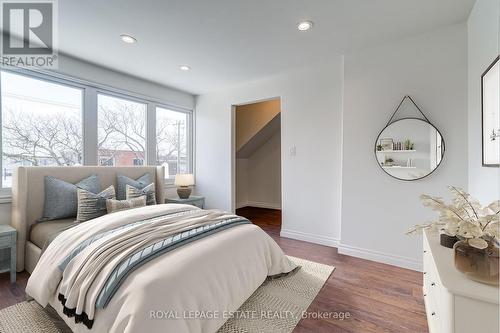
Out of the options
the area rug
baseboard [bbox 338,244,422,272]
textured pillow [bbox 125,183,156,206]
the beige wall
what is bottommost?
the area rug

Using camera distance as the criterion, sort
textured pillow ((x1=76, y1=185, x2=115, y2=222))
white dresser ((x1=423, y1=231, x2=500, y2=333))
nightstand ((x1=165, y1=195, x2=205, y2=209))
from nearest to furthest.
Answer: white dresser ((x1=423, y1=231, x2=500, y2=333))
textured pillow ((x1=76, y1=185, x2=115, y2=222))
nightstand ((x1=165, y1=195, x2=205, y2=209))

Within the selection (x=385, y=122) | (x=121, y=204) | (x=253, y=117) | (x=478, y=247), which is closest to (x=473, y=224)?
(x=478, y=247)

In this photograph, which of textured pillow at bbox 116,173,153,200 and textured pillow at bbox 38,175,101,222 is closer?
textured pillow at bbox 38,175,101,222

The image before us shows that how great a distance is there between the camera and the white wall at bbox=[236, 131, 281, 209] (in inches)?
224

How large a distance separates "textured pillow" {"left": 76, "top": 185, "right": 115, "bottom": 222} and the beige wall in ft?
10.3

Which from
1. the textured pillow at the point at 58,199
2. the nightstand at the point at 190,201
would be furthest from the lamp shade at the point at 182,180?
the textured pillow at the point at 58,199

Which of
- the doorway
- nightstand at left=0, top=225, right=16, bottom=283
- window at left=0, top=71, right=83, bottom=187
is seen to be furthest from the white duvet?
the doorway

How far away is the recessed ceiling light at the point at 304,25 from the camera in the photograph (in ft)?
7.26

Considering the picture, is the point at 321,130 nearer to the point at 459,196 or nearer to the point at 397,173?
the point at 397,173

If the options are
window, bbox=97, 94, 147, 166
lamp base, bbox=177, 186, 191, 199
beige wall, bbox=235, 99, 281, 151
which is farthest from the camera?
beige wall, bbox=235, 99, 281, 151

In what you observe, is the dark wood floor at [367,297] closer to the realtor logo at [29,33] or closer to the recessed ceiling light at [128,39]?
the recessed ceiling light at [128,39]

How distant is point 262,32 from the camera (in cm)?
237

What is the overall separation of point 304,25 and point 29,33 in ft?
9.44

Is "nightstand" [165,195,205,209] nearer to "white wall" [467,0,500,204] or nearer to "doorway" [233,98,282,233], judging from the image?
"doorway" [233,98,282,233]
